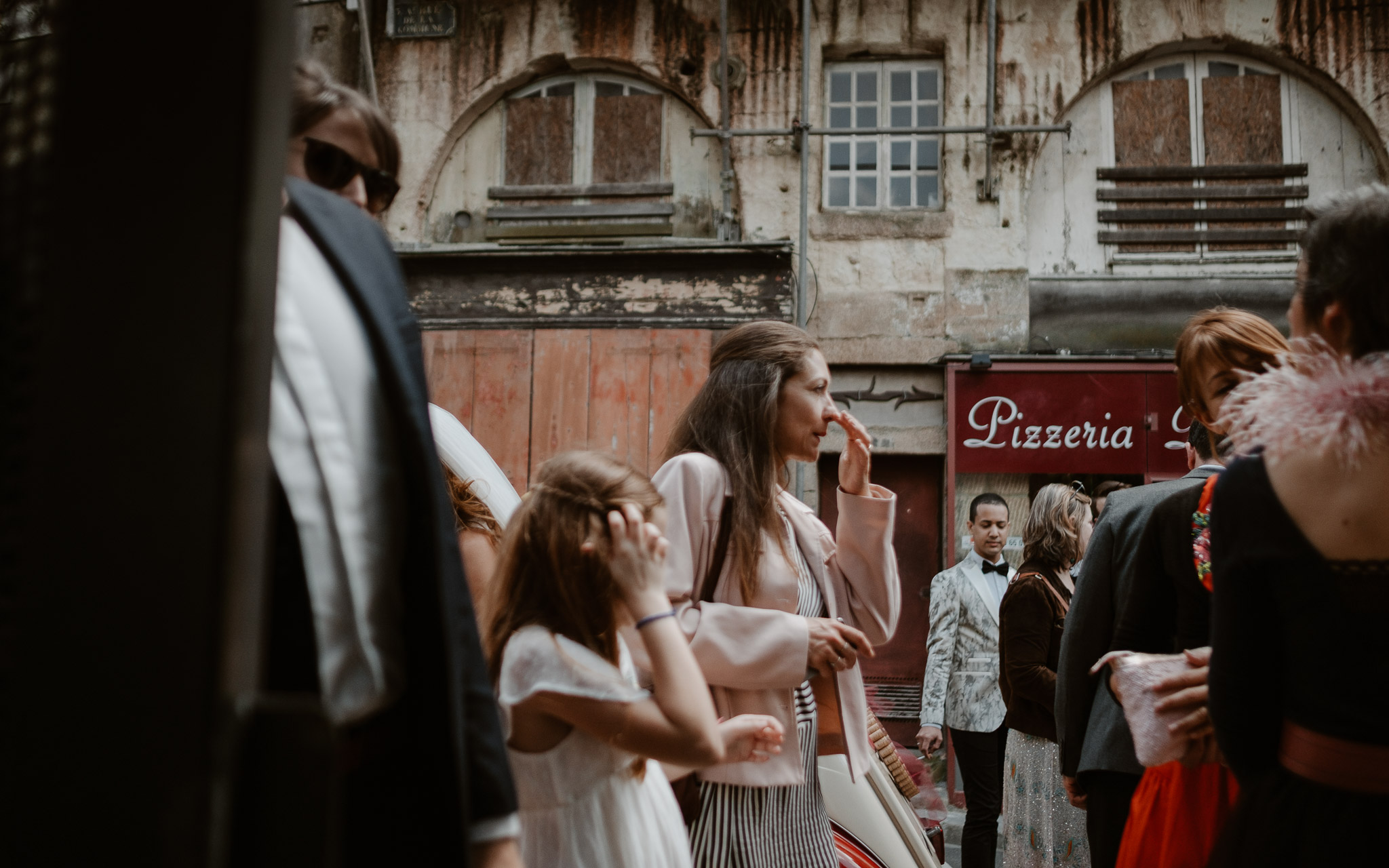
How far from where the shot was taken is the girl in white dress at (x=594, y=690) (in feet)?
5.50

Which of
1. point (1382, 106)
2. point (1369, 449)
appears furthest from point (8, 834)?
point (1382, 106)

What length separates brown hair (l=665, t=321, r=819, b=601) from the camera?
2377 mm

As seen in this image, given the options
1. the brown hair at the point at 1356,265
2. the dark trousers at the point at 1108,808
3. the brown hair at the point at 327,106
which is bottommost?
the dark trousers at the point at 1108,808

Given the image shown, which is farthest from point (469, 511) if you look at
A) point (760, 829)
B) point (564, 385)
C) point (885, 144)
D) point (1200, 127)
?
point (1200, 127)

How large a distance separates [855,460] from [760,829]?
970 mm

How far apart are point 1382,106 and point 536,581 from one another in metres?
10.8

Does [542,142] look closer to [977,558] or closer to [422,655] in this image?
[977,558]

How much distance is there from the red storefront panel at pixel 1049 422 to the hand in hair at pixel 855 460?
23.7 feet

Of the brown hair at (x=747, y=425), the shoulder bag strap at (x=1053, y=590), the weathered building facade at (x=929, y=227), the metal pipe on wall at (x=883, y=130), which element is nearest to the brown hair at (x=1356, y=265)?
the brown hair at (x=747, y=425)

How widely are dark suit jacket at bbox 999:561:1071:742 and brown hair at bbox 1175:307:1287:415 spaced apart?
1.93m

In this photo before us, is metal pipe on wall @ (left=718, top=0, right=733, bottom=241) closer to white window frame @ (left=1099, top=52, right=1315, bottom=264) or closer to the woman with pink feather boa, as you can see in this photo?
white window frame @ (left=1099, top=52, right=1315, bottom=264)

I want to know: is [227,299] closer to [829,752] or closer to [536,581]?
[536,581]

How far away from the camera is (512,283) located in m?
10.0

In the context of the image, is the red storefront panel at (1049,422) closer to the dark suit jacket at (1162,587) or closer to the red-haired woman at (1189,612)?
the red-haired woman at (1189,612)
